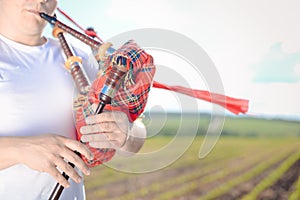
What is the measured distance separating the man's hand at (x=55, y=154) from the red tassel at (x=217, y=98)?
0.12 metres

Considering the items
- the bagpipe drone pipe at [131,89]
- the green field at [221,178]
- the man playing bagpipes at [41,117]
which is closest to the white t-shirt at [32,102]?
the man playing bagpipes at [41,117]

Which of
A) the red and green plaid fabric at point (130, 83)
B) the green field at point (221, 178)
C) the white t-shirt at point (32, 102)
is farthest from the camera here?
the green field at point (221, 178)

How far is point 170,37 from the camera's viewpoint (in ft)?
1.66

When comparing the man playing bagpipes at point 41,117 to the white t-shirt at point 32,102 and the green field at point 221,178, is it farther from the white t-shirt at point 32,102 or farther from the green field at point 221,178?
the green field at point 221,178

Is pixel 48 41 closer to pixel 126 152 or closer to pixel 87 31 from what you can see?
pixel 87 31

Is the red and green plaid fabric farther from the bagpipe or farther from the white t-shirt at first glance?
the white t-shirt

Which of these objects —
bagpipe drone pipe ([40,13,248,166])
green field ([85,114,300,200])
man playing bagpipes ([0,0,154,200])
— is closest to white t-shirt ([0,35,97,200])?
man playing bagpipes ([0,0,154,200])

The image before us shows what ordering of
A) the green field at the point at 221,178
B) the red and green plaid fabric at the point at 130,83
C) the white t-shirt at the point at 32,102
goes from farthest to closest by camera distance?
1. the green field at the point at 221,178
2. the white t-shirt at the point at 32,102
3. the red and green plaid fabric at the point at 130,83

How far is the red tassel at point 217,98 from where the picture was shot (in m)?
0.56

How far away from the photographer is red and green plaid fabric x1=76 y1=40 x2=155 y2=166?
0.54m

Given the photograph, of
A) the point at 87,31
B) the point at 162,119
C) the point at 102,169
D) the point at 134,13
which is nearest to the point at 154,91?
the point at 162,119

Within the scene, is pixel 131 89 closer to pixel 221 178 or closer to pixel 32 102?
pixel 32 102

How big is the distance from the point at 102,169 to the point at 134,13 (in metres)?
2.87

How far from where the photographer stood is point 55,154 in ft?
1.80
